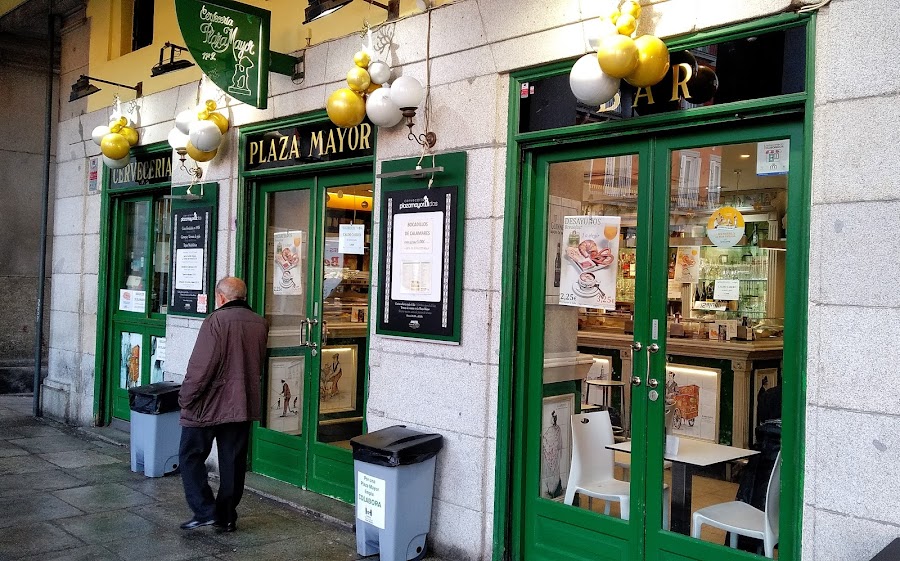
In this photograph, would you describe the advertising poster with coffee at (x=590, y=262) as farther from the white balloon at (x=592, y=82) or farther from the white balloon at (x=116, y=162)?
the white balloon at (x=116, y=162)

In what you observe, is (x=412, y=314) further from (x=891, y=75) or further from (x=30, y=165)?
(x=30, y=165)

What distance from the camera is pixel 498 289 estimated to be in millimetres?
5215

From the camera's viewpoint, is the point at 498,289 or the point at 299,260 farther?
the point at 299,260

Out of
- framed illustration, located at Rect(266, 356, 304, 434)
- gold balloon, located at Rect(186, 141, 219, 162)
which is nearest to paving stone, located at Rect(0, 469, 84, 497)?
framed illustration, located at Rect(266, 356, 304, 434)

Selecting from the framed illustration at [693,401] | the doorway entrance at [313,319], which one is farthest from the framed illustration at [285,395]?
the framed illustration at [693,401]

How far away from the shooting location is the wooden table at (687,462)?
14.3 ft

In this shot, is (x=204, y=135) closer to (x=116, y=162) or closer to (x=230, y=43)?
(x=230, y=43)

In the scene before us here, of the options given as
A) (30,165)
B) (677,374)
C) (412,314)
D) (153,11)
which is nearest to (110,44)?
(153,11)

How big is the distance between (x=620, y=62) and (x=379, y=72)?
83.6 inches

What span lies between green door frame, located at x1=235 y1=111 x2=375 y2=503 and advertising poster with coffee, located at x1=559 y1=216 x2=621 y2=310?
6.14 feet

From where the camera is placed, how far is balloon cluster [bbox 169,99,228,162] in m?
7.14

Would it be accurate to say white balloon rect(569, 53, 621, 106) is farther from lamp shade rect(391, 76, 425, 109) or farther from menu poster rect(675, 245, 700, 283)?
lamp shade rect(391, 76, 425, 109)

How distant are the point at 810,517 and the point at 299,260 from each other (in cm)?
456

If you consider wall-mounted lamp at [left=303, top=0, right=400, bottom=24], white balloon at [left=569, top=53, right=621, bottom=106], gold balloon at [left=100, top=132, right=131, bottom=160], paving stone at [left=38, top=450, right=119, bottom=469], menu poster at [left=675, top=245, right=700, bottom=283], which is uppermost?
wall-mounted lamp at [left=303, top=0, right=400, bottom=24]
